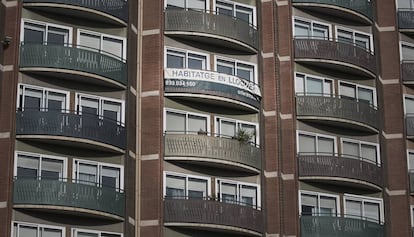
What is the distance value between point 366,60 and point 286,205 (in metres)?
10.9

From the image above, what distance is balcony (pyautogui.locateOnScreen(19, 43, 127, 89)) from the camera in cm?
5756

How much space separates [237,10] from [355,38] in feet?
26.4

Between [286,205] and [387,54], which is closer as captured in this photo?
[286,205]

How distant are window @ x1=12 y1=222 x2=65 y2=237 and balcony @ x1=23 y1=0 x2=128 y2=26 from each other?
11.2m

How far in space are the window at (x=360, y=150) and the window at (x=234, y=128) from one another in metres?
5.80

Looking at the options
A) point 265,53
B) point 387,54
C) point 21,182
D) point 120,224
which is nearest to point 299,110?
point 265,53

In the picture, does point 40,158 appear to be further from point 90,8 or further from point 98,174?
point 90,8

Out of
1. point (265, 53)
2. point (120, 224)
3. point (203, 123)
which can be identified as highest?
point (265, 53)

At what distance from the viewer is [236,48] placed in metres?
63.5

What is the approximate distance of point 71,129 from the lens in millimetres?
57062

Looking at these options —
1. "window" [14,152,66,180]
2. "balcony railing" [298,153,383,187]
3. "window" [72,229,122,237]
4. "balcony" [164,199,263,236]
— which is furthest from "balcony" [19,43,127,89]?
"balcony railing" [298,153,383,187]

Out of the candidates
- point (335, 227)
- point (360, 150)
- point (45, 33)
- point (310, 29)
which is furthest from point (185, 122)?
point (360, 150)

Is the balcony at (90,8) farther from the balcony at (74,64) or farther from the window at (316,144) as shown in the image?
the window at (316,144)

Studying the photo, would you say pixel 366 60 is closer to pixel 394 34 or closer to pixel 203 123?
pixel 394 34
